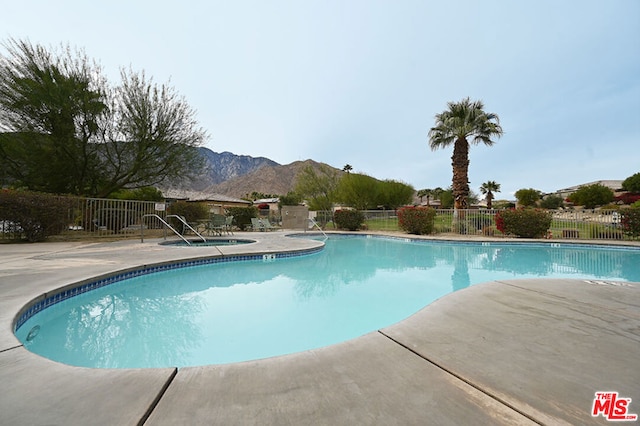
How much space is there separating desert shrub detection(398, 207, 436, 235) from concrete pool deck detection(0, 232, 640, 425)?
1160 cm

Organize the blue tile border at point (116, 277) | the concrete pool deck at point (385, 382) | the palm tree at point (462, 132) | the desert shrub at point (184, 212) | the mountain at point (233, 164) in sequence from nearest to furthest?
the concrete pool deck at point (385, 382)
the blue tile border at point (116, 277)
the desert shrub at point (184, 212)
the palm tree at point (462, 132)
the mountain at point (233, 164)

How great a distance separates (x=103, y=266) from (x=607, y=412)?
599 cm

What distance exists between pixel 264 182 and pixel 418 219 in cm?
7709

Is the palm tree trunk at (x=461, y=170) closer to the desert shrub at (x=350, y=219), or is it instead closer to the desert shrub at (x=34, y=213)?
A: the desert shrub at (x=350, y=219)

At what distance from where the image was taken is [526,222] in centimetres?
1174

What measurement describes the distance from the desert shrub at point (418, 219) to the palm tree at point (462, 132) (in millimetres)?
2763

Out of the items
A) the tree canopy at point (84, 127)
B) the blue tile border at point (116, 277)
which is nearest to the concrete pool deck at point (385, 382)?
the blue tile border at point (116, 277)

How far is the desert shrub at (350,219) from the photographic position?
16391mm

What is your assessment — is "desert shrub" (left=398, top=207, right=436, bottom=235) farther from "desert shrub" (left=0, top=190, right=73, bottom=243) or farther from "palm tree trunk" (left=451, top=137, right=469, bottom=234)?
"desert shrub" (left=0, top=190, right=73, bottom=243)

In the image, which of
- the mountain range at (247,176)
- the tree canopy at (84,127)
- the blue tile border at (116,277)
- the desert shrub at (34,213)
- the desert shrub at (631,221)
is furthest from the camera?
the mountain range at (247,176)

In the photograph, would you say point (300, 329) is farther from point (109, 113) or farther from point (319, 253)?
point (109, 113)

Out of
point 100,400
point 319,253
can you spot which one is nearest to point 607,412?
point 100,400

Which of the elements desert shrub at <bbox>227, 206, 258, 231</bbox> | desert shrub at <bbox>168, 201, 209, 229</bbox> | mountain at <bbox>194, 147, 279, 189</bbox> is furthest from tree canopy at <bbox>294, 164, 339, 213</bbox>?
mountain at <bbox>194, 147, 279, 189</bbox>

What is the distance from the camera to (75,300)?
3.57m
